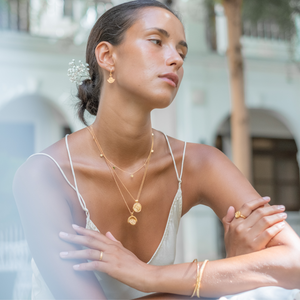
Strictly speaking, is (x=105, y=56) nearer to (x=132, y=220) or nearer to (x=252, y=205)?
(x=132, y=220)

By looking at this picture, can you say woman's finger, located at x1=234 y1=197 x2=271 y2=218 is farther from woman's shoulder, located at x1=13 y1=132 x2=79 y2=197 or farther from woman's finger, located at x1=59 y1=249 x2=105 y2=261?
woman's shoulder, located at x1=13 y1=132 x2=79 y2=197

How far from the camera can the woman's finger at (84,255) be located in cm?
118

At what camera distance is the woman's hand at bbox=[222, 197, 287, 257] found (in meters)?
1.31

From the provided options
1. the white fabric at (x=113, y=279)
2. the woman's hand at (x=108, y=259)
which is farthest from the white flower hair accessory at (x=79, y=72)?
the woman's hand at (x=108, y=259)

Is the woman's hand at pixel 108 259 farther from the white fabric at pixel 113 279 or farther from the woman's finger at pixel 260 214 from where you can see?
the woman's finger at pixel 260 214

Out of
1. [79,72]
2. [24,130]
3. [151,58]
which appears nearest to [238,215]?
[151,58]

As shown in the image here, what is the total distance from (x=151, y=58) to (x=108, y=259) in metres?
0.66

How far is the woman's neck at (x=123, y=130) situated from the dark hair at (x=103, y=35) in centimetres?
14

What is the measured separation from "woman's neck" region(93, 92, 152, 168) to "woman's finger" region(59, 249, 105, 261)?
16.7 inches

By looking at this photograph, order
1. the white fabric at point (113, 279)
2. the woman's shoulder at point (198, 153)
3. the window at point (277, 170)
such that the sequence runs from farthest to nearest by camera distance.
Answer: the window at point (277, 170) < the woman's shoulder at point (198, 153) < the white fabric at point (113, 279)

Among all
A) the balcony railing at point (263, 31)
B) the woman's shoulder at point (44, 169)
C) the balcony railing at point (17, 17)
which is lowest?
the woman's shoulder at point (44, 169)

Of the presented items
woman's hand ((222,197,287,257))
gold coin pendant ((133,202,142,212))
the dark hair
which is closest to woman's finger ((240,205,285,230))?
woman's hand ((222,197,287,257))

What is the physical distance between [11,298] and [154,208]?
5.50 ft

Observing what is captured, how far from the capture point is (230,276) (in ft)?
3.92
